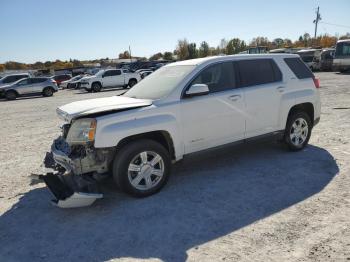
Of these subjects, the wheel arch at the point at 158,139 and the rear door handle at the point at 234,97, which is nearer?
the wheel arch at the point at 158,139

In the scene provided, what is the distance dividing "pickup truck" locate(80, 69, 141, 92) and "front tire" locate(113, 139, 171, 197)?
78.5ft

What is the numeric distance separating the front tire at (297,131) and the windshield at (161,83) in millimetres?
2204

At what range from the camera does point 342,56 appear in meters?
27.1

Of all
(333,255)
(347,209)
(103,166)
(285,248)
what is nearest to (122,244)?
(103,166)

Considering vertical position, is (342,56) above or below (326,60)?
above

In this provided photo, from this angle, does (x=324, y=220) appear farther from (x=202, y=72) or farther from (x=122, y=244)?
(x=202, y=72)

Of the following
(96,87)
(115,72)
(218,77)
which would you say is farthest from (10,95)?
(218,77)

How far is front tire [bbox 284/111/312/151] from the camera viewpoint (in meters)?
6.27

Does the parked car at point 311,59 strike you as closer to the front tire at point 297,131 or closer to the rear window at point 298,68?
the rear window at point 298,68

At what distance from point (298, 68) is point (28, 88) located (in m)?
23.7

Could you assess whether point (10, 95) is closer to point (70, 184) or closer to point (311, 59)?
point (70, 184)

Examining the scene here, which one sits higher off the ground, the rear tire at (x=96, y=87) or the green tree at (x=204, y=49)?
the green tree at (x=204, y=49)

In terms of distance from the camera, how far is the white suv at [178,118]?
14.8 ft

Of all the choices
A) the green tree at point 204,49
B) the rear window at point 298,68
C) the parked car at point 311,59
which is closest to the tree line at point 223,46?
the green tree at point 204,49
